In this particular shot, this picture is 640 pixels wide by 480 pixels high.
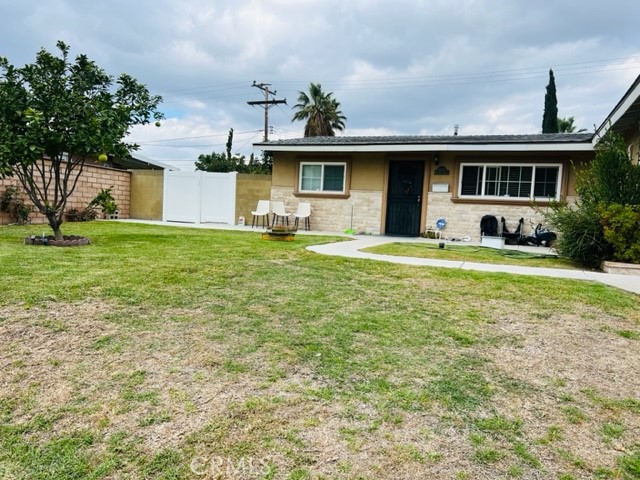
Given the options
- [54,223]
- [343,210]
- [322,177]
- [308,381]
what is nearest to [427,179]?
[343,210]

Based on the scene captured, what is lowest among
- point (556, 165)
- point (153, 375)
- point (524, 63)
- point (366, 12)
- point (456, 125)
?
point (153, 375)

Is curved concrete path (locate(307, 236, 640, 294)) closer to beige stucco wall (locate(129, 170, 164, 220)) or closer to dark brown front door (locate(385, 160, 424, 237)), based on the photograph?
dark brown front door (locate(385, 160, 424, 237))

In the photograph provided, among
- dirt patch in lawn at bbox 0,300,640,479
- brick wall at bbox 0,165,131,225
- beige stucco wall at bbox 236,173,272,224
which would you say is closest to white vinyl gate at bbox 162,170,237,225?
beige stucco wall at bbox 236,173,272,224

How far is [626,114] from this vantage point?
335 inches

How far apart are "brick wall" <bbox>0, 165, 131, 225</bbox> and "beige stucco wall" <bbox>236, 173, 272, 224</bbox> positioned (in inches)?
174

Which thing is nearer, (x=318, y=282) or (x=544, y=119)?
(x=318, y=282)

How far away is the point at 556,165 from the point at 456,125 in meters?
9.05

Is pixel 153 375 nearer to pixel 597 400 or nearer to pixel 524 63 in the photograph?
pixel 597 400

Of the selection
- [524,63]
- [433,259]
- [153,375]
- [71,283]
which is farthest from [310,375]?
[524,63]

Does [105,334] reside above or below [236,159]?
below

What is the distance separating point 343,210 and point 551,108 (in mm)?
20031

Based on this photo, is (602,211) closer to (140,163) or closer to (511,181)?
(511,181)

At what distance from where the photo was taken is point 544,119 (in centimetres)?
2684

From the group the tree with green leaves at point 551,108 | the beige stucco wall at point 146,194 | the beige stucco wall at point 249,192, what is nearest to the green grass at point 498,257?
the beige stucco wall at point 249,192
